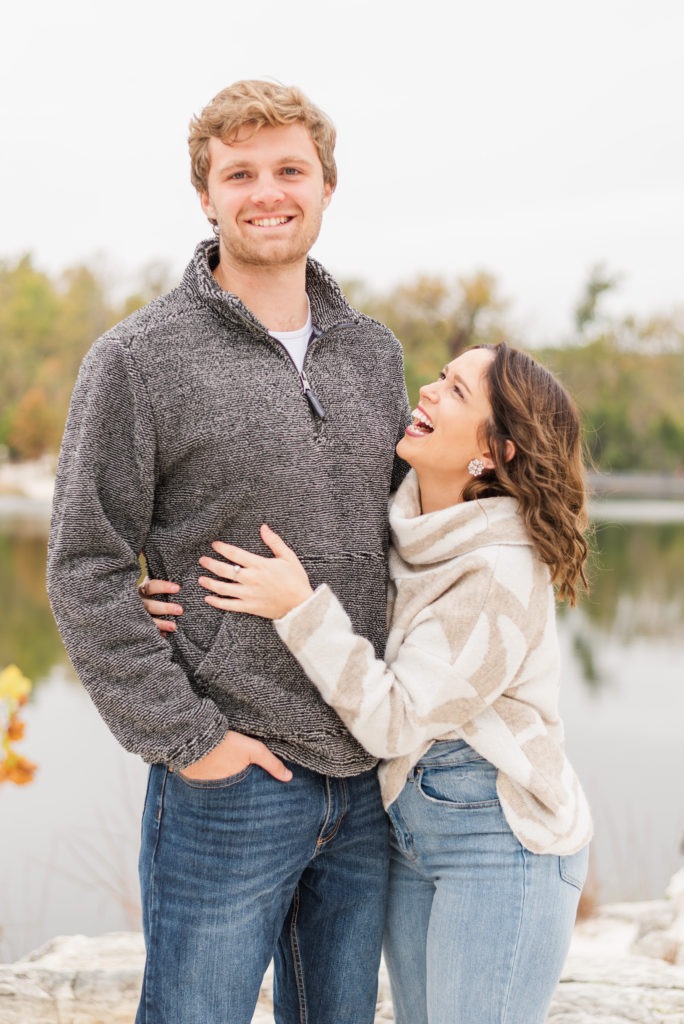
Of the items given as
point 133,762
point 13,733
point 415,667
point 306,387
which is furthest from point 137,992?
point 133,762

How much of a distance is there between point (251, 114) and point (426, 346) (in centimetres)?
2816

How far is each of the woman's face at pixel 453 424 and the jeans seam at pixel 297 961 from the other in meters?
0.90

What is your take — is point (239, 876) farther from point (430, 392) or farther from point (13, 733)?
point (430, 392)

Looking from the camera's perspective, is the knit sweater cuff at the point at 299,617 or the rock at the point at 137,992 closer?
the knit sweater cuff at the point at 299,617

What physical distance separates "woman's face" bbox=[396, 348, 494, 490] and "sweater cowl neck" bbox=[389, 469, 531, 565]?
10cm

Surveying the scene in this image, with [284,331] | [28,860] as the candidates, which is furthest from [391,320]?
[284,331]

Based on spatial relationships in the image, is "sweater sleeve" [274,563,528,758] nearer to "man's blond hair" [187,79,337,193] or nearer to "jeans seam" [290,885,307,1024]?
"jeans seam" [290,885,307,1024]

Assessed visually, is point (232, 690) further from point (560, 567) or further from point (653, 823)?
point (653, 823)

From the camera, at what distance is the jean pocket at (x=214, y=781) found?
191 cm

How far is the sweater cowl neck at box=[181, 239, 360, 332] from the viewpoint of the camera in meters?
2.04

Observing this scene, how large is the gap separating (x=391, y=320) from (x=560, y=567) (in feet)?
95.3

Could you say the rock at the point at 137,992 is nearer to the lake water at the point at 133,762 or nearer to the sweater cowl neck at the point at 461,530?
the lake water at the point at 133,762

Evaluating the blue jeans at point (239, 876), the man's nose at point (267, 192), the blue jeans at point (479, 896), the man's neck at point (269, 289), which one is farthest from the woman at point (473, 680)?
the man's nose at point (267, 192)

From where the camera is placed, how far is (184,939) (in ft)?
6.30
